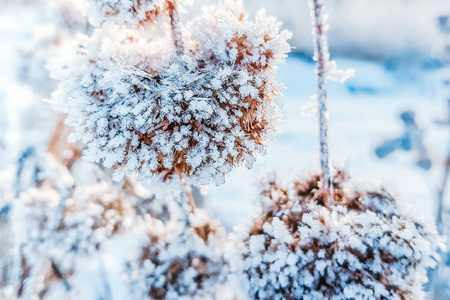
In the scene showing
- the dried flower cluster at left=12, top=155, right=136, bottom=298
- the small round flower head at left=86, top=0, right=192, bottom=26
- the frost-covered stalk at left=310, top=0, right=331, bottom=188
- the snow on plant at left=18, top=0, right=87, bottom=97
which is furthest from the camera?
the snow on plant at left=18, top=0, right=87, bottom=97

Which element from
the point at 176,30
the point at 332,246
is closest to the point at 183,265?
the point at 332,246

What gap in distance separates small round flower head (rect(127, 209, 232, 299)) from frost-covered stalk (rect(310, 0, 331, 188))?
1.16m

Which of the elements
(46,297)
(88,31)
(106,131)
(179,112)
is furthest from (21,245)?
(179,112)

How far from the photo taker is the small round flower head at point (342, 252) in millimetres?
1390

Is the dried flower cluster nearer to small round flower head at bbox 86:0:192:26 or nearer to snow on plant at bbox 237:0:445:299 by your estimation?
snow on plant at bbox 237:0:445:299

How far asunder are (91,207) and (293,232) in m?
2.26

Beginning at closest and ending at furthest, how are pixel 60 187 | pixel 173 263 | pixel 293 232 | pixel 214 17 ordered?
pixel 214 17
pixel 293 232
pixel 173 263
pixel 60 187

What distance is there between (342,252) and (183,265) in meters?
1.37

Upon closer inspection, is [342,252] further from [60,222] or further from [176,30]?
[60,222]

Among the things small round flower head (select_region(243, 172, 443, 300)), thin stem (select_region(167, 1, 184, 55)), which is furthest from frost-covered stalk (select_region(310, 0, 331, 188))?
thin stem (select_region(167, 1, 184, 55))

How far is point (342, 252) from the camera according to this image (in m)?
1.42

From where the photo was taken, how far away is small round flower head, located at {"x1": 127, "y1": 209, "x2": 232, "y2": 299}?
214 centimetres

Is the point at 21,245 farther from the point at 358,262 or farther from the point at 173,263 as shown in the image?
the point at 358,262

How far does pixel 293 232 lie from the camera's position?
1.57 m
